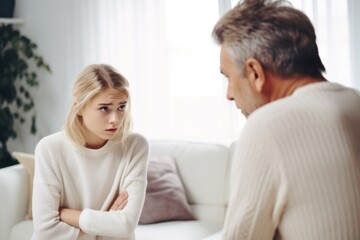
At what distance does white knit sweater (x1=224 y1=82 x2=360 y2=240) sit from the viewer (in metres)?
1.14

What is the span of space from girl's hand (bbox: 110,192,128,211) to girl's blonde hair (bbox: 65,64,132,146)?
21cm

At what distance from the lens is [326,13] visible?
3.78 m

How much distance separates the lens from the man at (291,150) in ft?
3.76

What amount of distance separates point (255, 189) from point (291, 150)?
0.33 feet

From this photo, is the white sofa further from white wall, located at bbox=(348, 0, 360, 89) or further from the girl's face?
the girl's face

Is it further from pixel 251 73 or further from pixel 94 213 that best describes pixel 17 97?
pixel 251 73

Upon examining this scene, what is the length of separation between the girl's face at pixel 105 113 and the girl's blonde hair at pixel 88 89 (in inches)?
0.7

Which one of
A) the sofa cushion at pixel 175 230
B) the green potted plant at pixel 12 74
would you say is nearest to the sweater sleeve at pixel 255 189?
the sofa cushion at pixel 175 230

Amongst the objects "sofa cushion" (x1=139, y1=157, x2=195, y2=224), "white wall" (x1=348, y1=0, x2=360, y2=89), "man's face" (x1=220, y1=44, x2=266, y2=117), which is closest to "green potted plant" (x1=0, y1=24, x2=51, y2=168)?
"sofa cushion" (x1=139, y1=157, x2=195, y2=224)

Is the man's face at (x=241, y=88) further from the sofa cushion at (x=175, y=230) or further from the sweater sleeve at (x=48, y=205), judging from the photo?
the sofa cushion at (x=175, y=230)

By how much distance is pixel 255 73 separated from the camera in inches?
49.9

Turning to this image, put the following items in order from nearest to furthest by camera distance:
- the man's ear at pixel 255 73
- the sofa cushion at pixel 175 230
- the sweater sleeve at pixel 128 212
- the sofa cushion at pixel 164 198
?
the man's ear at pixel 255 73, the sweater sleeve at pixel 128 212, the sofa cushion at pixel 175 230, the sofa cushion at pixel 164 198

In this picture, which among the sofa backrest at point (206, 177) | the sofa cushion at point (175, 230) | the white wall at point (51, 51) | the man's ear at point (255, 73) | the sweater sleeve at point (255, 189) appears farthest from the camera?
the white wall at point (51, 51)

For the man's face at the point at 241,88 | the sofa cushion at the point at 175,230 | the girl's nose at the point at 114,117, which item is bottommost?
the sofa cushion at the point at 175,230
